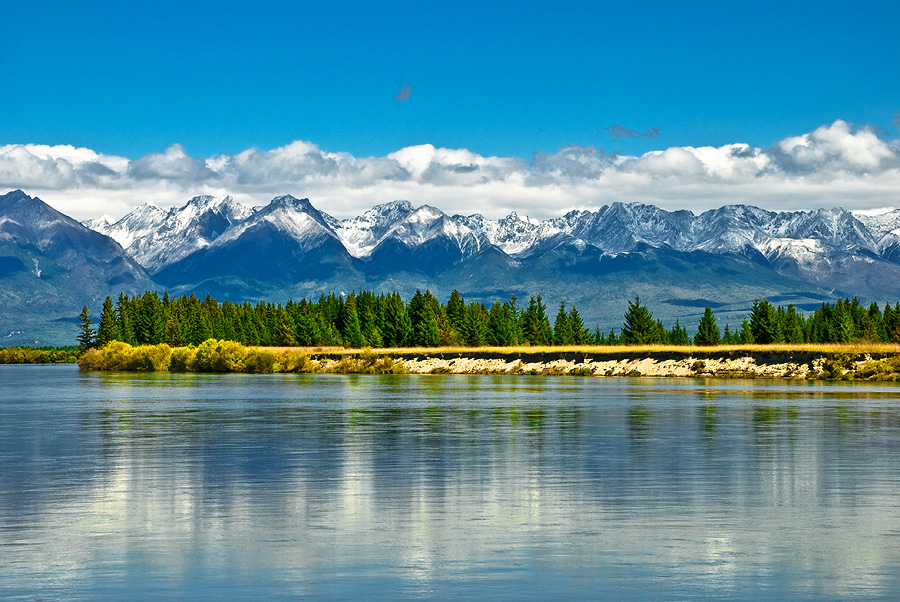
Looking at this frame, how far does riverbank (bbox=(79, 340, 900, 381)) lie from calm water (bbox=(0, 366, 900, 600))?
59724 millimetres

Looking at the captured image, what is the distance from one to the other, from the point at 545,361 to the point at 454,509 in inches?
4658

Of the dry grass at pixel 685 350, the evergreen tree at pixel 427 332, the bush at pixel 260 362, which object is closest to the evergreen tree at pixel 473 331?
the evergreen tree at pixel 427 332

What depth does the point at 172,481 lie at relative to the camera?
31141 mm

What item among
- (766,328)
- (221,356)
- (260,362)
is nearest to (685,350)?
(260,362)

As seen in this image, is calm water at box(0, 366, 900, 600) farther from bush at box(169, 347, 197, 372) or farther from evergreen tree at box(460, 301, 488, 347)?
evergreen tree at box(460, 301, 488, 347)

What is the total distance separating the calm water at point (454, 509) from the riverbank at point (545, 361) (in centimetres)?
5972

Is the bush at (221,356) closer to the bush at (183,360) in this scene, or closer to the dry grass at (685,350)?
the bush at (183,360)

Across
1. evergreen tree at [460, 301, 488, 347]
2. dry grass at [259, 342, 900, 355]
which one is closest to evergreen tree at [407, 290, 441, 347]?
evergreen tree at [460, 301, 488, 347]

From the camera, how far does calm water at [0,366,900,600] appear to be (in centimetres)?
1848

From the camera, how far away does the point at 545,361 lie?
14338 centimetres

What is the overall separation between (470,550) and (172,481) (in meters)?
13.2

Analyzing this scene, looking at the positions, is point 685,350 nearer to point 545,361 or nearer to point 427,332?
point 545,361

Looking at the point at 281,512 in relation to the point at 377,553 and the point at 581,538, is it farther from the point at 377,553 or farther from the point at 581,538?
the point at 581,538

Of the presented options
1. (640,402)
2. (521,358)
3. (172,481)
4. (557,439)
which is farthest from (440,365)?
(172,481)
